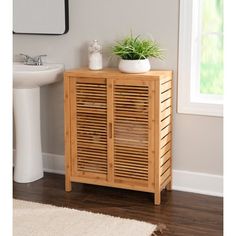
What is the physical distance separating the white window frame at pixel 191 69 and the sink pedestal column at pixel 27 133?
116 centimetres

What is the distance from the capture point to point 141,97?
9.84 ft

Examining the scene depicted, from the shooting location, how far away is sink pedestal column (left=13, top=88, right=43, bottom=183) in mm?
3508

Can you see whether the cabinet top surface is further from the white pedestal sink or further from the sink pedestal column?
the sink pedestal column

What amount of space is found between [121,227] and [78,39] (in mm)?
1611

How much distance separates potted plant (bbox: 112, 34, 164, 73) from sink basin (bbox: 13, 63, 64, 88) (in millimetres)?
546

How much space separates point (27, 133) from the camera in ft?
11.6

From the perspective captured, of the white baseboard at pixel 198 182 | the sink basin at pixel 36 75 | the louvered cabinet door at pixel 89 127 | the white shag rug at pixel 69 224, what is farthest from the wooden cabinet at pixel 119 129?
the white shag rug at pixel 69 224

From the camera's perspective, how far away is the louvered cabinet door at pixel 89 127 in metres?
3.15

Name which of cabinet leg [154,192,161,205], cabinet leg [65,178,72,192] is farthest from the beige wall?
cabinet leg [65,178,72,192]

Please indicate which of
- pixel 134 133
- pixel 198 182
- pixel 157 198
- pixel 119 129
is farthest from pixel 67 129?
pixel 198 182

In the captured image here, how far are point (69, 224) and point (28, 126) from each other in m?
1.05
